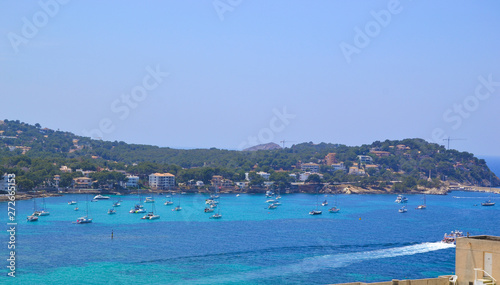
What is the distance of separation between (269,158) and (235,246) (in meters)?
84.8

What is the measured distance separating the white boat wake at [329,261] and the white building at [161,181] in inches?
2136

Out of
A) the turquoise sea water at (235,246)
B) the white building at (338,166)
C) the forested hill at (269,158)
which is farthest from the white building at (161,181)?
the white building at (338,166)

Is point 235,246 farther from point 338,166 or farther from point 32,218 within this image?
point 338,166

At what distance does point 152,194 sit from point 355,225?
123 feet

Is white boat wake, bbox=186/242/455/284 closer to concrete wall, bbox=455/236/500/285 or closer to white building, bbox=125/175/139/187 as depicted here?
concrete wall, bbox=455/236/500/285

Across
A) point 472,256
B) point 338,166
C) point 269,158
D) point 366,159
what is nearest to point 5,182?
point 269,158

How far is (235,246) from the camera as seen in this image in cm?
3559

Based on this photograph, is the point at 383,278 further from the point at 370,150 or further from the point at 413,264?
the point at 370,150

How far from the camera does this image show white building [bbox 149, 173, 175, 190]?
3428 inches

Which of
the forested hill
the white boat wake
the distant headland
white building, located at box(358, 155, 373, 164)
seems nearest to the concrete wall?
the white boat wake

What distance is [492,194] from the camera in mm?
96062

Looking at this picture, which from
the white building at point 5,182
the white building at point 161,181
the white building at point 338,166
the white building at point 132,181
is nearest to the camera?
the white building at point 5,182

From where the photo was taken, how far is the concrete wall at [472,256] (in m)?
7.80

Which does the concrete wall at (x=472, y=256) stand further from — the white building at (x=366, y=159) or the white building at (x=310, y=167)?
the white building at (x=366, y=159)
